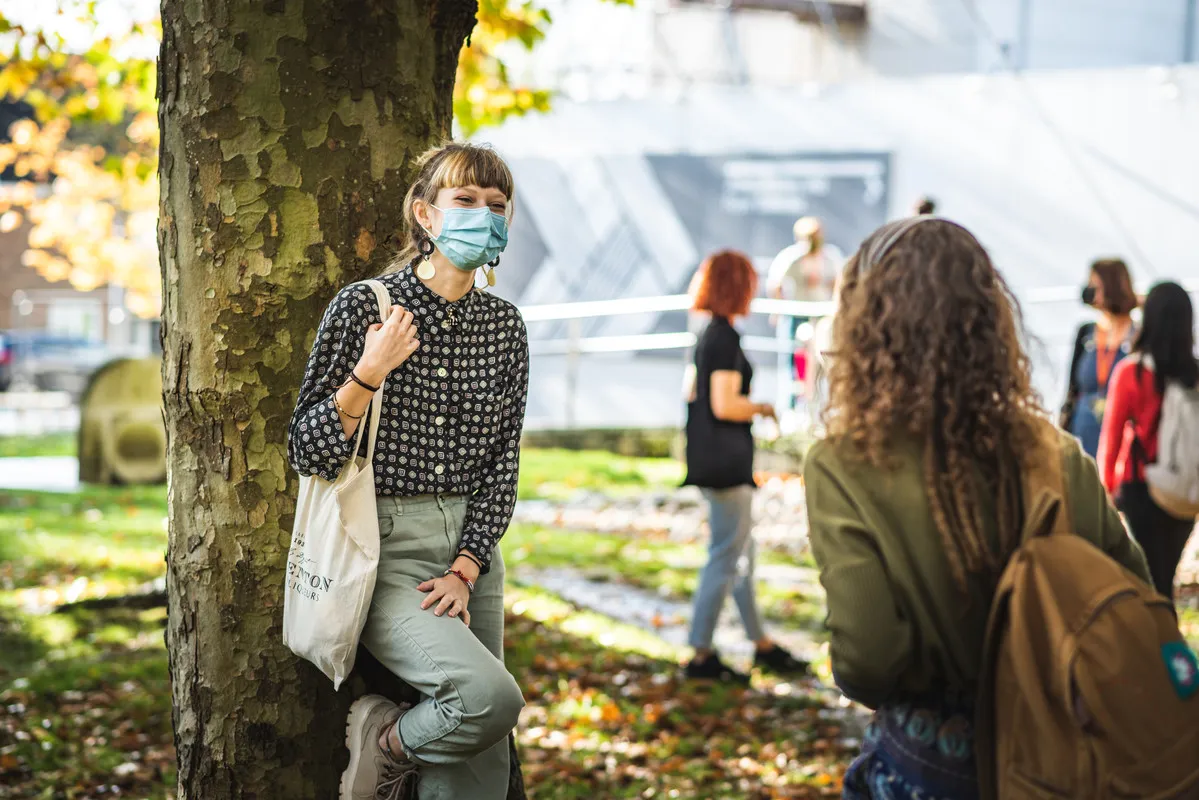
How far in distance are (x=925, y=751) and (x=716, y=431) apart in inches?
150

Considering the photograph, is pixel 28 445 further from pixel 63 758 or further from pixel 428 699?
pixel 428 699

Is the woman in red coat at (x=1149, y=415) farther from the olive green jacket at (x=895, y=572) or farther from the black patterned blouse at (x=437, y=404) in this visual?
the olive green jacket at (x=895, y=572)

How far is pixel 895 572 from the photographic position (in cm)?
235

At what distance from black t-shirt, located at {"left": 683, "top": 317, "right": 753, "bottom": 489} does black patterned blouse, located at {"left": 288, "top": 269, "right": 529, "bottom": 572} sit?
9.47 ft

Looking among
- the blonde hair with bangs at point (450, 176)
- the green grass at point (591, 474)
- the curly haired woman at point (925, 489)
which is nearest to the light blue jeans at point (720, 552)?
the blonde hair with bangs at point (450, 176)

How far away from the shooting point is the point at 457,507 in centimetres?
324

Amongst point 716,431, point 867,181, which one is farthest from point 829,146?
point 716,431

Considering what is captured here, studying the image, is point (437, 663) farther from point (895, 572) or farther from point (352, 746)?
point (895, 572)

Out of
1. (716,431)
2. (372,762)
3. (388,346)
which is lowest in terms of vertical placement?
(372,762)

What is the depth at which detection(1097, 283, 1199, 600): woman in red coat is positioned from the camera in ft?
18.3

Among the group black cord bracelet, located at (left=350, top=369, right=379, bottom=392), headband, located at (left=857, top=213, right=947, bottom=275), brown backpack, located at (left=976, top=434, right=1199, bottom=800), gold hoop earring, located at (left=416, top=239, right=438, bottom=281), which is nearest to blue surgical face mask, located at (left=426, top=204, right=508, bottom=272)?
gold hoop earring, located at (left=416, top=239, right=438, bottom=281)

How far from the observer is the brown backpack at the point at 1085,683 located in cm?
212

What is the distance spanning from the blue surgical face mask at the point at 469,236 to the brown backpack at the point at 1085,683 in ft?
4.90

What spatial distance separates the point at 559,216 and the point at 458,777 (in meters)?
18.4
